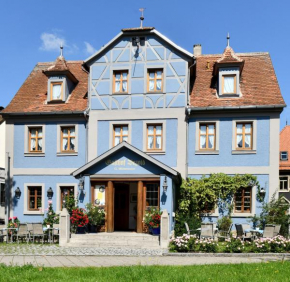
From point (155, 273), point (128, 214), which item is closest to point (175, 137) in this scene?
point (128, 214)

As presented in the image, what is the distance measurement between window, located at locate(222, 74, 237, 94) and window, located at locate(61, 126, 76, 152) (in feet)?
26.3

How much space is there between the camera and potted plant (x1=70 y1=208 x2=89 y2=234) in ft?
54.4

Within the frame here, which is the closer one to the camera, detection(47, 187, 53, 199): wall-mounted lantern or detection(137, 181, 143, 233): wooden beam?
detection(137, 181, 143, 233): wooden beam

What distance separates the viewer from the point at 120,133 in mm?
19781

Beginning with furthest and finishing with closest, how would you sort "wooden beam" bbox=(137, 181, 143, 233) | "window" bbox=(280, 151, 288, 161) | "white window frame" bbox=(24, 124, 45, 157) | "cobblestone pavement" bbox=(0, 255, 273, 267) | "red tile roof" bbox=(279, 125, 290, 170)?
"window" bbox=(280, 151, 288, 161) < "red tile roof" bbox=(279, 125, 290, 170) < "white window frame" bbox=(24, 124, 45, 157) < "wooden beam" bbox=(137, 181, 143, 233) < "cobblestone pavement" bbox=(0, 255, 273, 267)

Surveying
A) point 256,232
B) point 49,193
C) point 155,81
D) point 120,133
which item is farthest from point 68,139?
point 256,232

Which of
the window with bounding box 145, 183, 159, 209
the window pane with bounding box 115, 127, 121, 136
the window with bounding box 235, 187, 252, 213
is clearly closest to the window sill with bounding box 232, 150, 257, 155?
the window with bounding box 235, 187, 252, 213

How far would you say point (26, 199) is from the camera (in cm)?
2017

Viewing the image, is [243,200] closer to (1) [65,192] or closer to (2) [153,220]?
(2) [153,220]

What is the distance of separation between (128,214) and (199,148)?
488cm

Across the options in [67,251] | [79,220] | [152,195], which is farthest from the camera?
[152,195]

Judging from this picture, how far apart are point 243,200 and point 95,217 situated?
7.12 metres

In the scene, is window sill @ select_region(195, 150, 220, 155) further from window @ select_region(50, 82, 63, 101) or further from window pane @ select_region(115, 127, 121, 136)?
window @ select_region(50, 82, 63, 101)

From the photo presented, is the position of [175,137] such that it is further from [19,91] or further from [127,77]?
[19,91]
